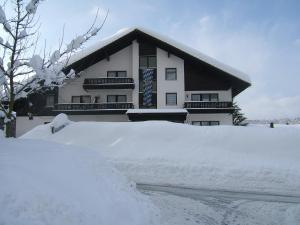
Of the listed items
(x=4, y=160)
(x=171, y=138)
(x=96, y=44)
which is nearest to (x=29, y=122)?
(x=96, y=44)

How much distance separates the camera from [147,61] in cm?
3328

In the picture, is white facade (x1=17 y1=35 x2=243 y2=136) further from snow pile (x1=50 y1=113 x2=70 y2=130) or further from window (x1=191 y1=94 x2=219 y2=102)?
snow pile (x1=50 y1=113 x2=70 y2=130)

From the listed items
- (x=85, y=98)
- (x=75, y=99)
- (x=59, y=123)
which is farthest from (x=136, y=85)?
(x=59, y=123)

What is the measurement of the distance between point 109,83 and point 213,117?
10.5 meters

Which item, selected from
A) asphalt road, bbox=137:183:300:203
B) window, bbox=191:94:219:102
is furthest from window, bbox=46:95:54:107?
asphalt road, bbox=137:183:300:203

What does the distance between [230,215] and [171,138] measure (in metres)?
11.2

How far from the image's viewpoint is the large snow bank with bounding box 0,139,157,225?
4.79m

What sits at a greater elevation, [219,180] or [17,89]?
[17,89]

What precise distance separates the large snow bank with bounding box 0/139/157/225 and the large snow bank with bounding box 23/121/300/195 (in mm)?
5033

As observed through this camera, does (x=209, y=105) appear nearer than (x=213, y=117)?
Yes

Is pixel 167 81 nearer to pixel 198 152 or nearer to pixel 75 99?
pixel 75 99

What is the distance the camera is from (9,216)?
444 centimetres

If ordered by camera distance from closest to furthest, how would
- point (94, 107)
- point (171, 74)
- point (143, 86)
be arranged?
point (94, 107), point (143, 86), point (171, 74)

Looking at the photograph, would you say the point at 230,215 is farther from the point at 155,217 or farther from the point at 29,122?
the point at 29,122
